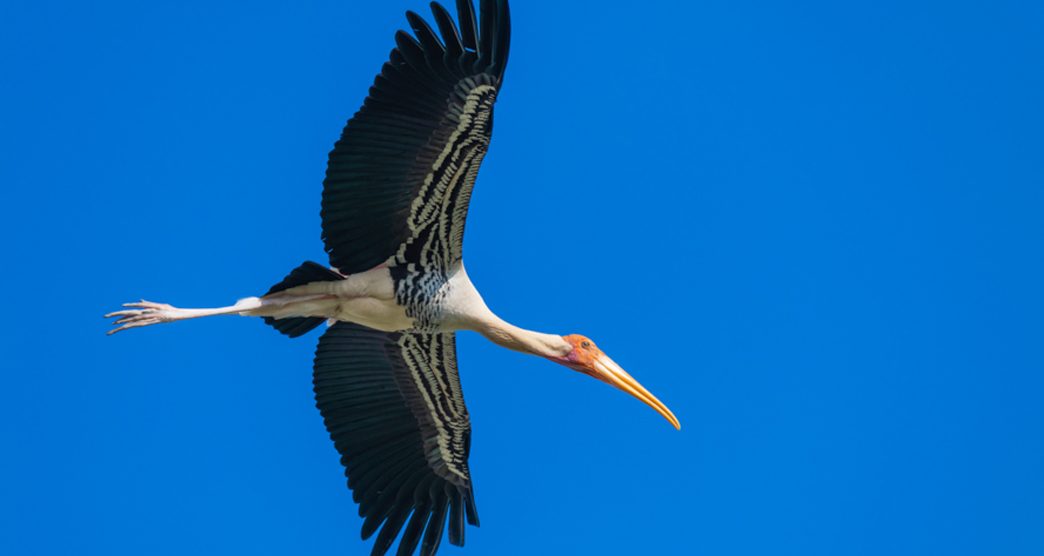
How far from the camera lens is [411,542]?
17.1 metres

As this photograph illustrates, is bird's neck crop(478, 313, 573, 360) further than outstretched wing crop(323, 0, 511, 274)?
Yes

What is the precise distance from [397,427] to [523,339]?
70.0 inches

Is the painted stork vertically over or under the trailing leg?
over

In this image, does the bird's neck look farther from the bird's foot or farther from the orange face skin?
the bird's foot

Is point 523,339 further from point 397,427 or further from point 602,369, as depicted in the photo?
point 397,427

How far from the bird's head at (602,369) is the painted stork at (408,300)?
1 cm

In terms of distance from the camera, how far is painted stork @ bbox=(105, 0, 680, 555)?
14.5 meters

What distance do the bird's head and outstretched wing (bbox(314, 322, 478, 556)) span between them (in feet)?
4.17

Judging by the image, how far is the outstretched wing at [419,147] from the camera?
1434cm

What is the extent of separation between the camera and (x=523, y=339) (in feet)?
54.3

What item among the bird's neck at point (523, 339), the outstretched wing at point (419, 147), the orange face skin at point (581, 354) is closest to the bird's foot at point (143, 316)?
the outstretched wing at point (419, 147)

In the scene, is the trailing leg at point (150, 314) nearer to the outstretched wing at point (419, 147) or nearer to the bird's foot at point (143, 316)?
the bird's foot at point (143, 316)

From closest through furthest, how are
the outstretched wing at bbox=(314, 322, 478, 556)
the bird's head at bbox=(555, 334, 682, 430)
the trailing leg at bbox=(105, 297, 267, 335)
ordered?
the trailing leg at bbox=(105, 297, 267, 335)
the bird's head at bbox=(555, 334, 682, 430)
the outstretched wing at bbox=(314, 322, 478, 556)

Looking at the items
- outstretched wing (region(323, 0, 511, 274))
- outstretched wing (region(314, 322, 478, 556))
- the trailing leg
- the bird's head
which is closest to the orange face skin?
the bird's head
